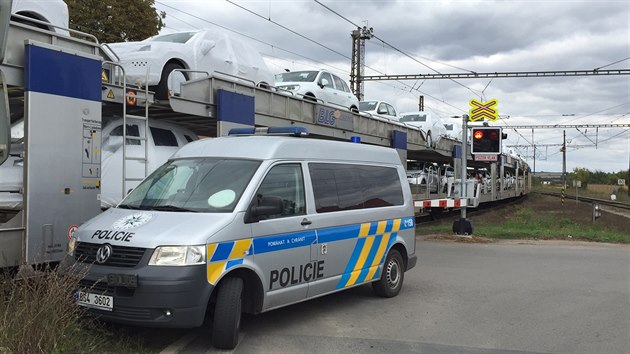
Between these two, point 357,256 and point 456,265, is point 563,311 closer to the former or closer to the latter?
point 357,256

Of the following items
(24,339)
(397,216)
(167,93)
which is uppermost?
(167,93)

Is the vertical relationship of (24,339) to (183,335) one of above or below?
above

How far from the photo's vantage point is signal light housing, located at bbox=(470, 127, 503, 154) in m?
15.6

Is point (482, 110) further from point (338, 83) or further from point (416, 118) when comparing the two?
point (416, 118)

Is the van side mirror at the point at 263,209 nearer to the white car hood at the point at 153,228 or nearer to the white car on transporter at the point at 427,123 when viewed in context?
the white car hood at the point at 153,228

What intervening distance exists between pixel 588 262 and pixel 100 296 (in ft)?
32.8

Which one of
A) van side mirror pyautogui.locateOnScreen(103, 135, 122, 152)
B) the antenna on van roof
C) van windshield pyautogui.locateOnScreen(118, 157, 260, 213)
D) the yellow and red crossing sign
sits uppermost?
the yellow and red crossing sign

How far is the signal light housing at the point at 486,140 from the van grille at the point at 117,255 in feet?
41.0

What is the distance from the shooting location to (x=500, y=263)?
444 inches

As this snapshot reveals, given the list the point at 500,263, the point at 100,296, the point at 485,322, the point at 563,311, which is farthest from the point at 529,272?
the point at 100,296

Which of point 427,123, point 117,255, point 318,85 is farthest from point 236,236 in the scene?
point 427,123

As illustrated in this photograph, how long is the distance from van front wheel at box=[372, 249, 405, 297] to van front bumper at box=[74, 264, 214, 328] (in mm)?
3326

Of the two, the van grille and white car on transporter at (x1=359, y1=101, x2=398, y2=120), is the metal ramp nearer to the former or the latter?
the van grille

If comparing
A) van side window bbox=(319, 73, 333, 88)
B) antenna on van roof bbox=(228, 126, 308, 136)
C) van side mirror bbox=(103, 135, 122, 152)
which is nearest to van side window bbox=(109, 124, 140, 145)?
van side mirror bbox=(103, 135, 122, 152)
